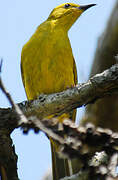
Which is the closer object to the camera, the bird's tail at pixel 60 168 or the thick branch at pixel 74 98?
the thick branch at pixel 74 98

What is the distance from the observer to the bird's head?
577cm

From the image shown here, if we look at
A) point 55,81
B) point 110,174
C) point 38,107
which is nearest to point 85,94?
point 38,107

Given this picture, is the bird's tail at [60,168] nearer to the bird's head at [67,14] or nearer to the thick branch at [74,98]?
the thick branch at [74,98]

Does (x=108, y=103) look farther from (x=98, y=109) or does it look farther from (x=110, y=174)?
(x=110, y=174)

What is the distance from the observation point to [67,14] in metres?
5.93

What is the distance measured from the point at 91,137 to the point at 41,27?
3.75 m

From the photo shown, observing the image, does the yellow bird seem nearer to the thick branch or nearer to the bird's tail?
the bird's tail

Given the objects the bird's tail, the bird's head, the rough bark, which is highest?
the bird's head

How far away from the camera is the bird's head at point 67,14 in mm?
5773

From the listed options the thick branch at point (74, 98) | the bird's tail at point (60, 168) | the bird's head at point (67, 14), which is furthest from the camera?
the bird's head at point (67, 14)

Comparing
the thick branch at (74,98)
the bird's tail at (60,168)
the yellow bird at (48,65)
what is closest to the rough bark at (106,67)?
the yellow bird at (48,65)

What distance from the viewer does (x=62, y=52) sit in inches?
194

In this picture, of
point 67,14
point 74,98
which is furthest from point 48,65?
point 67,14

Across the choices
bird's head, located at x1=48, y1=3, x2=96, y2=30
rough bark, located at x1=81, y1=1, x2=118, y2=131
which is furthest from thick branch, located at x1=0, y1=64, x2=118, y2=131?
bird's head, located at x1=48, y1=3, x2=96, y2=30
